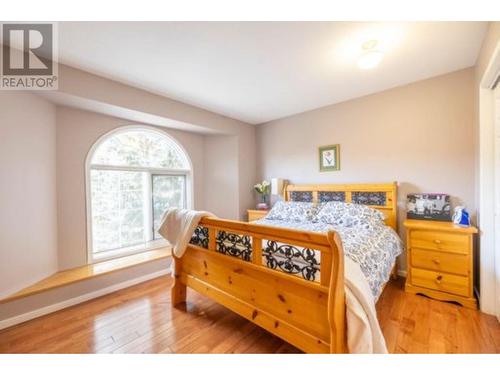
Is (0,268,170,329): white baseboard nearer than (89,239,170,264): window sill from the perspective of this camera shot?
Yes

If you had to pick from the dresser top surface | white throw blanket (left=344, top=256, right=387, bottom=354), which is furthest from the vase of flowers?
white throw blanket (left=344, top=256, right=387, bottom=354)

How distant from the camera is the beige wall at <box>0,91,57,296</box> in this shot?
1.89 metres

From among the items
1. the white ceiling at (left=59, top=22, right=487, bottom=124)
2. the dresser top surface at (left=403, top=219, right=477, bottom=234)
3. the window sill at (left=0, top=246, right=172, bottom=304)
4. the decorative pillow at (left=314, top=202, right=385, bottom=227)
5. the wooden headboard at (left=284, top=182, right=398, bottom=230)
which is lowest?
the window sill at (left=0, top=246, right=172, bottom=304)

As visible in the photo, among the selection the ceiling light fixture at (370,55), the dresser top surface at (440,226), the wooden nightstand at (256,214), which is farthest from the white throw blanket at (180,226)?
the dresser top surface at (440,226)

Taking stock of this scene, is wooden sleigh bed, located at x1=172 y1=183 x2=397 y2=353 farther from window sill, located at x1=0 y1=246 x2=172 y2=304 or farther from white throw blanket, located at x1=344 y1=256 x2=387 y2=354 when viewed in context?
window sill, located at x1=0 y1=246 x2=172 y2=304

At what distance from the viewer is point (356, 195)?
2.89 metres

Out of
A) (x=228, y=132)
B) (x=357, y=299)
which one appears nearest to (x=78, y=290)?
(x=357, y=299)

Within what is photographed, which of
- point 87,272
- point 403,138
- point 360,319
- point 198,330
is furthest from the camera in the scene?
point 403,138

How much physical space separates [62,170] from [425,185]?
425 cm

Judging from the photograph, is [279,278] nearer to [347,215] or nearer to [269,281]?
[269,281]

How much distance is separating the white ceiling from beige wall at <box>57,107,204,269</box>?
737 millimetres

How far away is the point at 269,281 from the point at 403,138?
248 centimetres
